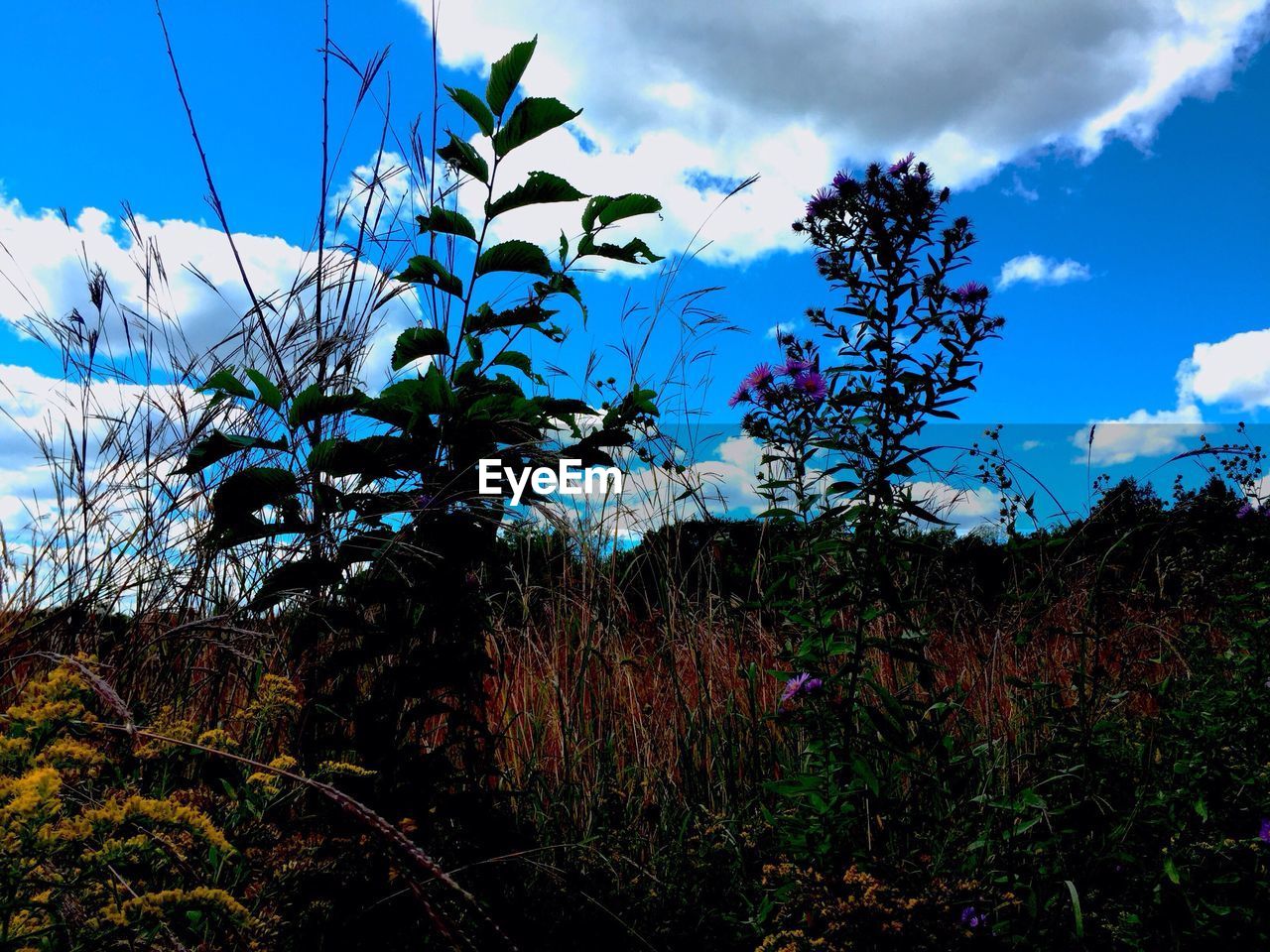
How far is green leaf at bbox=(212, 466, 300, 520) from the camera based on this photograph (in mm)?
1957

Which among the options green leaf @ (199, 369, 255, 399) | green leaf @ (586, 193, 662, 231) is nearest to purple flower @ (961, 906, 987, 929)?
green leaf @ (586, 193, 662, 231)

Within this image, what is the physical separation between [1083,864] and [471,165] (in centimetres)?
241

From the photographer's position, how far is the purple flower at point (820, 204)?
2686mm

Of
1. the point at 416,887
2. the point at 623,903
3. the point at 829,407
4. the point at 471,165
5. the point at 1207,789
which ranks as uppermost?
the point at 471,165

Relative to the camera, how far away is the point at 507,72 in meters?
2.18

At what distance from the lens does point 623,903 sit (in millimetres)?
2254

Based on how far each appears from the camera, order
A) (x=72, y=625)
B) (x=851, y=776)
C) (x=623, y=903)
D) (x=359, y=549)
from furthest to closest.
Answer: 1. (x=72, y=625)
2. (x=851, y=776)
3. (x=623, y=903)
4. (x=359, y=549)

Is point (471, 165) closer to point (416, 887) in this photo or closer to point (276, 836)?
point (276, 836)

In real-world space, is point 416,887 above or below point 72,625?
below

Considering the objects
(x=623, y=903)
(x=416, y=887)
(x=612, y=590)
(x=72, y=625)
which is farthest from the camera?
(x=612, y=590)

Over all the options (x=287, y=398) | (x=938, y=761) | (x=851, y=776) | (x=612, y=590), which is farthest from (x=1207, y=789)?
(x=287, y=398)

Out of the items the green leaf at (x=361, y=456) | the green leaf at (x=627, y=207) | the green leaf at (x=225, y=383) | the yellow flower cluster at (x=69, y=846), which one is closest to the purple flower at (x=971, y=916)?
the yellow flower cluster at (x=69, y=846)

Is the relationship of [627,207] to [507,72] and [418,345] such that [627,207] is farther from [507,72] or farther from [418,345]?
[418,345]

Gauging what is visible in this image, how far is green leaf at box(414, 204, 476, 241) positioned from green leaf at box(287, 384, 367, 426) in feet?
1.62
